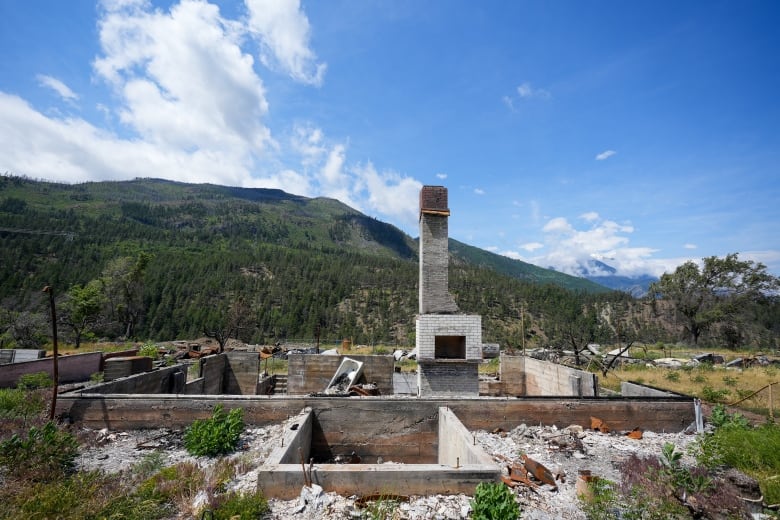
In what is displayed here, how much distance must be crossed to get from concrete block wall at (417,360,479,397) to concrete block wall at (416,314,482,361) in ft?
1.08

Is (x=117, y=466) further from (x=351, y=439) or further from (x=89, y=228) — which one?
(x=89, y=228)

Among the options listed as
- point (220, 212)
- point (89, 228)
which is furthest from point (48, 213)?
point (220, 212)

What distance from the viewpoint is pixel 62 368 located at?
12555 mm

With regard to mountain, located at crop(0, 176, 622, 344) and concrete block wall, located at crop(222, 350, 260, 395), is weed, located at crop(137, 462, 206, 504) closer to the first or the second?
concrete block wall, located at crop(222, 350, 260, 395)

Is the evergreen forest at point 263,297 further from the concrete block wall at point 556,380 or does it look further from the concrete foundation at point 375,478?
the concrete foundation at point 375,478

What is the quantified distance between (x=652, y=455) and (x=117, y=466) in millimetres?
9519

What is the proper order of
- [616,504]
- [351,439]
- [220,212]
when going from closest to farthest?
[616,504] → [351,439] → [220,212]

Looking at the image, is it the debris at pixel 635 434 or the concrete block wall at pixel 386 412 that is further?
the debris at pixel 635 434

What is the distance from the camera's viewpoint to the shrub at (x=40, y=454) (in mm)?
4914

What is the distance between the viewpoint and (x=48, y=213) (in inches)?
4363

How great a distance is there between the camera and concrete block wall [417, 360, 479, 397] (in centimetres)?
955

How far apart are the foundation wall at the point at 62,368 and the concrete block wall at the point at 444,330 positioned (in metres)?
12.0

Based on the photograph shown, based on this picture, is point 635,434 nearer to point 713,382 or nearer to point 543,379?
point 543,379

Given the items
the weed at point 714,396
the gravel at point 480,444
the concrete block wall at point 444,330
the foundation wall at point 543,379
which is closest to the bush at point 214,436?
the gravel at point 480,444
